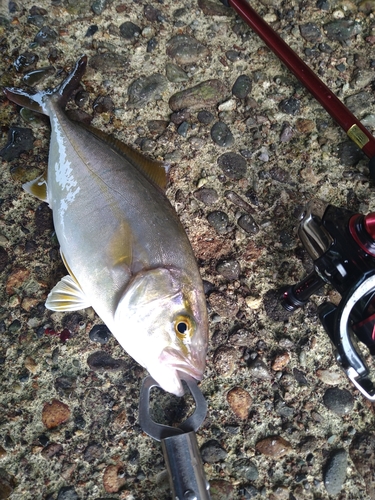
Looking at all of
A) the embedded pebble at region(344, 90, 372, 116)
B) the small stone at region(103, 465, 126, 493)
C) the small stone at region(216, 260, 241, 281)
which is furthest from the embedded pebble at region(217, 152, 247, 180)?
the small stone at region(103, 465, 126, 493)

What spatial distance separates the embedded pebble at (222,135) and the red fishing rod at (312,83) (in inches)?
22.6

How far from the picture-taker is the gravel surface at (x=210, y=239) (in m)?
2.39

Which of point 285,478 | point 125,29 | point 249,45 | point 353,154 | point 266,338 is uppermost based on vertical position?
point 125,29

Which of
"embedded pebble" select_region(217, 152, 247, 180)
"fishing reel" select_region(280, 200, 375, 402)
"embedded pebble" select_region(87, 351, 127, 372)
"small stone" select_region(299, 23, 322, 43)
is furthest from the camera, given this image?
"small stone" select_region(299, 23, 322, 43)

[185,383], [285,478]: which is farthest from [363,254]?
[285,478]

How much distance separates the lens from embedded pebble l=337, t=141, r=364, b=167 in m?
2.94

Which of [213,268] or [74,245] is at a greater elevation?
[74,245]

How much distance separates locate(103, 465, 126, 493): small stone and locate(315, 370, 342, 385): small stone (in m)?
1.23

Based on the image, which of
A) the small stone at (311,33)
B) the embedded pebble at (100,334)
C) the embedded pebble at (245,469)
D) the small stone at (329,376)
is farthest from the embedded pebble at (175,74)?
the embedded pebble at (245,469)

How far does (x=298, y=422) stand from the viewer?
2.48 m

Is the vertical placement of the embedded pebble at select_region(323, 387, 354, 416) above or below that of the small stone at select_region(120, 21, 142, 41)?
below

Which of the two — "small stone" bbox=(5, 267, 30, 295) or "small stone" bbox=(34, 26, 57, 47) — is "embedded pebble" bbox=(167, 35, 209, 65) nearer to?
"small stone" bbox=(34, 26, 57, 47)

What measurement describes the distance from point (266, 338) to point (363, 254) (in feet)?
2.72

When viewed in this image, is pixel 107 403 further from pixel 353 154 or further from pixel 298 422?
pixel 353 154
